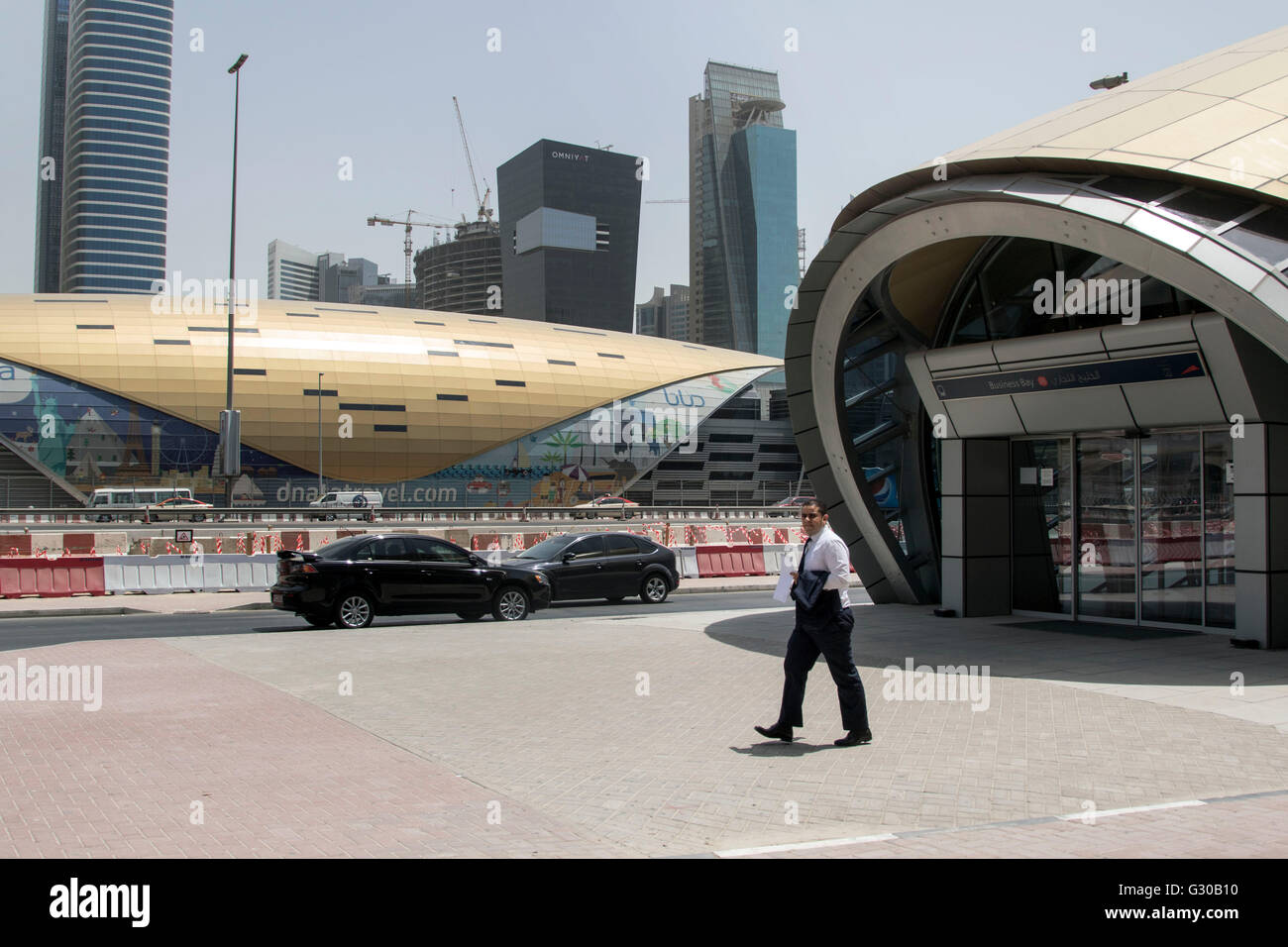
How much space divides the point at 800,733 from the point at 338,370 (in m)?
68.4

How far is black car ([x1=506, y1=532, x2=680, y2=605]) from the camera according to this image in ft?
70.4

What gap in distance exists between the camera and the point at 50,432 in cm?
6775

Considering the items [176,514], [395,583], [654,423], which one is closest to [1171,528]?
[395,583]

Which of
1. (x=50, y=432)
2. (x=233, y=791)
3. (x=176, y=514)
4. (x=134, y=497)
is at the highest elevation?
(x=50, y=432)

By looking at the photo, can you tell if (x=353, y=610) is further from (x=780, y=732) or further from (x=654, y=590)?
(x=780, y=732)

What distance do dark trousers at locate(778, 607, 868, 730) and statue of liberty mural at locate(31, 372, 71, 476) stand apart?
229 feet

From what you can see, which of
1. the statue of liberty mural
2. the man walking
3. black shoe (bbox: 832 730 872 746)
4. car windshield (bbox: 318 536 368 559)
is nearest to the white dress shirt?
the man walking

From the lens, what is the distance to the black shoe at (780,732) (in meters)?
8.37

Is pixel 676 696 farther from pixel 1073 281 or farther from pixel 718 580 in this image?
pixel 718 580

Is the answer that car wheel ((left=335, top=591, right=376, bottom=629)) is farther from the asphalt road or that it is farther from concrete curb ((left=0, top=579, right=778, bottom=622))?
concrete curb ((left=0, top=579, right=778, bottom=622))

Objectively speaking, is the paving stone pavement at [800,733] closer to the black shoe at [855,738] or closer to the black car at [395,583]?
the black shoe at [855,738]

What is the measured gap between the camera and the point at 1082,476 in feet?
51.5
